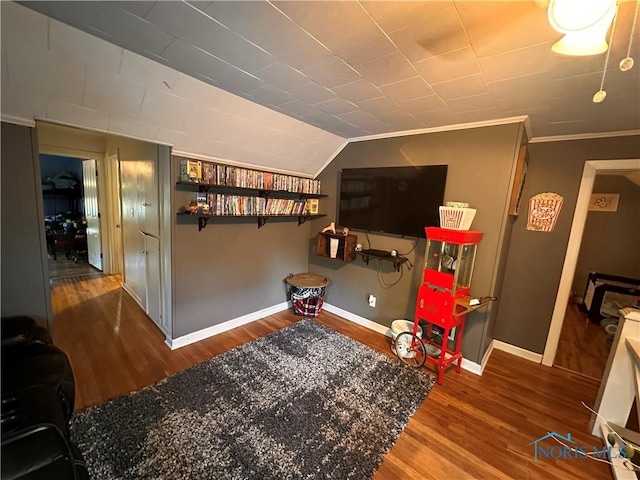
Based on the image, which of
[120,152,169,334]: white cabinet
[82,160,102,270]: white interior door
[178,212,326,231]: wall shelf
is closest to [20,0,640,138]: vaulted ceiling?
[178,212,326,231]: wall shelf

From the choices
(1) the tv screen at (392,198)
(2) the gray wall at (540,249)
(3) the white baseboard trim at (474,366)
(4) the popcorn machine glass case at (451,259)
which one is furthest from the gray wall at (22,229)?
(2) the gray wall at (540,249)

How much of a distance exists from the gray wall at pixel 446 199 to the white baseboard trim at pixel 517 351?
464 mm

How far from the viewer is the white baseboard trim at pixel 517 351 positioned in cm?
272

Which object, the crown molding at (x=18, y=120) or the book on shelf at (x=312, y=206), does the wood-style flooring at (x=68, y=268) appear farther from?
the book on shelf at (x=312, y=206)

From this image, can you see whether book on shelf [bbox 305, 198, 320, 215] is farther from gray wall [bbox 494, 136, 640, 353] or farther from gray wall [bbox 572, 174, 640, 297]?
gray wall [bbox 572, 174, 640, 297]

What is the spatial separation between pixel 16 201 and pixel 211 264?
1.43 m

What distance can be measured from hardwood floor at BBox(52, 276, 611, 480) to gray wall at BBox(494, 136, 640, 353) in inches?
14.9

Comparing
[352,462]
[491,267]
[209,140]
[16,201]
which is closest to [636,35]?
[491,267]

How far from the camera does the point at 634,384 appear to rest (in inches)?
64.0

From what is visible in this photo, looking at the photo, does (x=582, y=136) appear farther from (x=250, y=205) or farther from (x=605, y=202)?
(x=250, y=205)

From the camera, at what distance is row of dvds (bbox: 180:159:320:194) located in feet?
7.46

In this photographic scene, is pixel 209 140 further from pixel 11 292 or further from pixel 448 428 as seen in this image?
pixel 448 428

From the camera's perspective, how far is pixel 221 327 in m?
2.87

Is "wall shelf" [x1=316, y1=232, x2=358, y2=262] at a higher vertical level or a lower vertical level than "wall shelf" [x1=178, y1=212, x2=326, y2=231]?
lower
